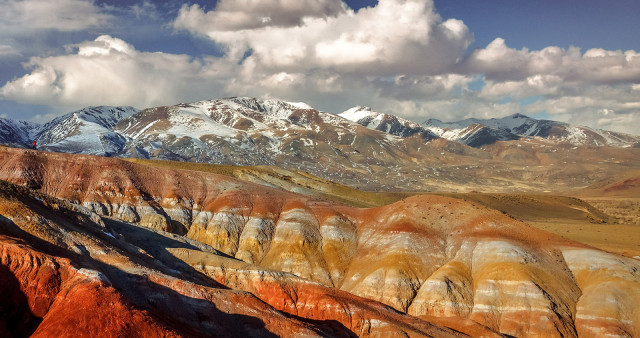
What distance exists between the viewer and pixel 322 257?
8700cm

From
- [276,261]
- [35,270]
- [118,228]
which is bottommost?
[276,261]

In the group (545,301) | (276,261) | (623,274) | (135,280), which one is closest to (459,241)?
(545,301)

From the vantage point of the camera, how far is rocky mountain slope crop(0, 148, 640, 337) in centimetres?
4303

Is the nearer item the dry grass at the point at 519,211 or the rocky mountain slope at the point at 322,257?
the rocky mountain slope at the point at 322,257

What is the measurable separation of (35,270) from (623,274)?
73.4 meters

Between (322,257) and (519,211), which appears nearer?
(322,257)

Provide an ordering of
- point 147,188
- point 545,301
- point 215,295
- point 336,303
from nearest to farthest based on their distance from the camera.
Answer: point 215,295, point 336,303, point 545,301, point 147,188

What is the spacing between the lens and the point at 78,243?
4241 centimetres

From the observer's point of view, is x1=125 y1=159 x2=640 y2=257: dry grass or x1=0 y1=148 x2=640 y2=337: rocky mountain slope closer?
x1=0 y1=148 x2=640 y2=337: rocky mountain slope

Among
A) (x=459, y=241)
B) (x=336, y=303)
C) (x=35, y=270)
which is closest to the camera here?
(x=35, y=270)

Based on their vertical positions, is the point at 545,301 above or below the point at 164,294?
below

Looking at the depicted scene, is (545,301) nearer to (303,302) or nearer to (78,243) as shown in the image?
(303,302)

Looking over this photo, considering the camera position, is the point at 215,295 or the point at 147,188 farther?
the point at 147,188

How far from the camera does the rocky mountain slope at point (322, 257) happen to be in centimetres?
4303
